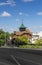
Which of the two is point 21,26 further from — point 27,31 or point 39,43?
point 39,43

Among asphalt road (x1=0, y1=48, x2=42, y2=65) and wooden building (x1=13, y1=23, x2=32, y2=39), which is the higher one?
wooden building (x1=13, y1=23, x2=32, y2=39)

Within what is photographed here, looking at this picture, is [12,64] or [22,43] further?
[22,43]

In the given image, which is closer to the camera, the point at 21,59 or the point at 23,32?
the point at 21,59

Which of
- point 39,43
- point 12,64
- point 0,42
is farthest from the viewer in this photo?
point 0,42

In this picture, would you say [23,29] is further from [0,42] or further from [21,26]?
[0,42]

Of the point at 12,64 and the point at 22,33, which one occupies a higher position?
the point at 22,33

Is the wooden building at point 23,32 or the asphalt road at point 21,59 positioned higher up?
the wooden building at point 23,32

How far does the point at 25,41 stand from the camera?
12381cm

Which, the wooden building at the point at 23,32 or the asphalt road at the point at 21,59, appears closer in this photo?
the asphalt road at the point at 21,59

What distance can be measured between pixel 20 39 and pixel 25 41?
3420mm

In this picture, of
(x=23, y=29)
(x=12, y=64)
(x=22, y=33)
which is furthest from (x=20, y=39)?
(x=12, y=64)

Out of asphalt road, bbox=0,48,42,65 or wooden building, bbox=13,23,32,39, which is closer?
asphalt road, bbox=0,48,42,65

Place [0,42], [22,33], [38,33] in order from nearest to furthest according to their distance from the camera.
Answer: [0,42]
[22,33]
[38,33]

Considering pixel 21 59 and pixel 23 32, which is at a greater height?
pixel 23 32
